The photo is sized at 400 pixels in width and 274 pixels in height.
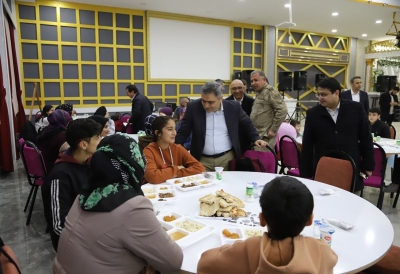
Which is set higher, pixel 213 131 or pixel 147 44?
pixel 147 44

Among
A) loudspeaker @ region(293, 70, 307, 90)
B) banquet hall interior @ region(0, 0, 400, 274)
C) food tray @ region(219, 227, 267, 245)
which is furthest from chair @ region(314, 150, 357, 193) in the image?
loudspeaker @ region(293, 70, 307, 90)

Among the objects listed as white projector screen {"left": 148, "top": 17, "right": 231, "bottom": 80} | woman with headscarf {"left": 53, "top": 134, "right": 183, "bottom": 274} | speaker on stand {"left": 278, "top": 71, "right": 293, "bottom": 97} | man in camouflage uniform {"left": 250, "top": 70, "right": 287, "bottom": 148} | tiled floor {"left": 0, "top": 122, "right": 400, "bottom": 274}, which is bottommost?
tiled floor {"left": 0, "top": 122, "right": 400, "bottom": 274}

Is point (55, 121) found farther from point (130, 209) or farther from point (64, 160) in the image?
point (130, 209)

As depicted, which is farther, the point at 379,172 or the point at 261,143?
the point at 379,172

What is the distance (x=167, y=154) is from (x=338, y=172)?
1.37 meters

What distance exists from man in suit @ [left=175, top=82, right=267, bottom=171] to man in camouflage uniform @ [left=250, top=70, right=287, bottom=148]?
95 centimetres

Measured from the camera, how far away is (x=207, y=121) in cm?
301

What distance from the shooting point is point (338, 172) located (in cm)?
237

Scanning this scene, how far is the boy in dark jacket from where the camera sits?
1.68 metres

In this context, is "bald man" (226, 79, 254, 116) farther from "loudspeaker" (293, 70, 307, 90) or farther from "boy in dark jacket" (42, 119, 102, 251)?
"loudspeaker" (293, 70, 307, 90)

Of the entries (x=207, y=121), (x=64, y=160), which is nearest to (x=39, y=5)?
(x=207, y=121)

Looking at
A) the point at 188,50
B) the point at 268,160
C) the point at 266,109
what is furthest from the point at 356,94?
the point at 188,50

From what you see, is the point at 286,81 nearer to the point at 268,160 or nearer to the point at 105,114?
the point at 105,114

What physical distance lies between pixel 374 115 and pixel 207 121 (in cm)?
315
